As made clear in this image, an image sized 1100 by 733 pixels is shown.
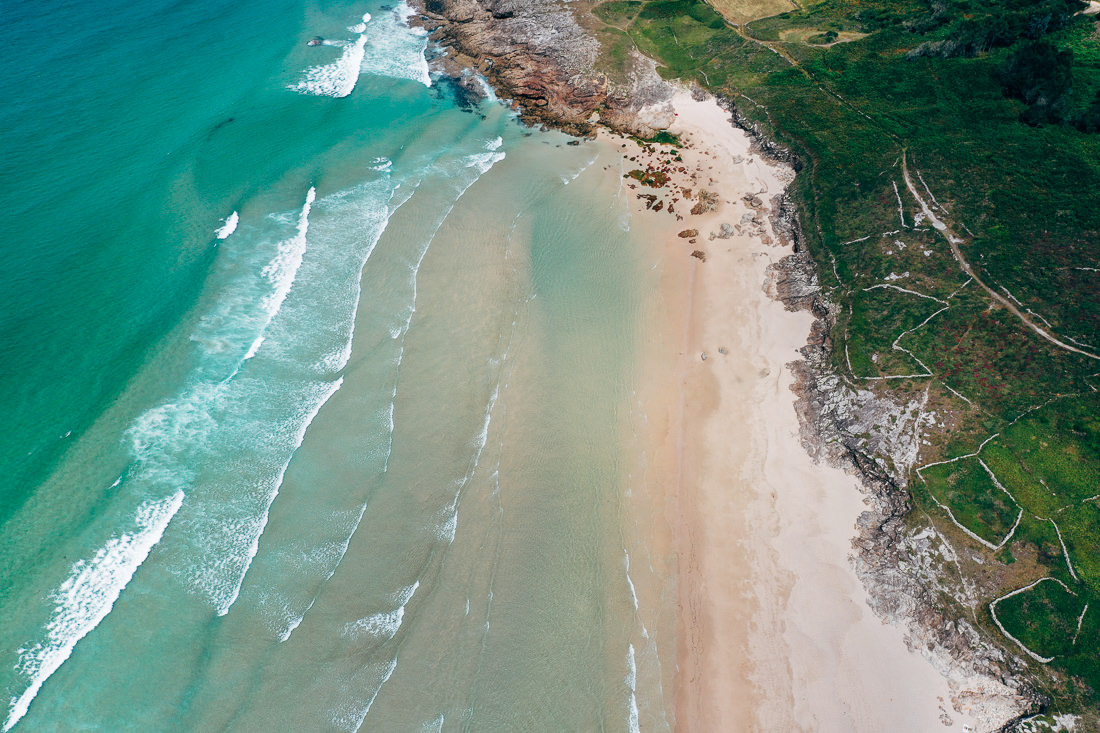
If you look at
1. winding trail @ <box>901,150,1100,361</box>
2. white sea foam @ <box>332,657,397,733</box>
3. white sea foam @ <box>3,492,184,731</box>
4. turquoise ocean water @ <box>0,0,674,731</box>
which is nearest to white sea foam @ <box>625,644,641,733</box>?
turquoise ocean water @ <box>0,0,674,731</box>

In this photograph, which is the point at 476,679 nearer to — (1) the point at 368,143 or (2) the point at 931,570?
(2) the point at 931,570

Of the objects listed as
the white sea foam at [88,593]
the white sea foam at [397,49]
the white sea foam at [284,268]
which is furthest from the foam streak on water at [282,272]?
the white sea foam at [397,49]

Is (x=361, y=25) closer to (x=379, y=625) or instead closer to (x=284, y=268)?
(x=284, y=268)

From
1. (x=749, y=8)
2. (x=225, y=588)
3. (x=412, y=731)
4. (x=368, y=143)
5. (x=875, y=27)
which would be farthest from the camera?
(x=749, y=8)

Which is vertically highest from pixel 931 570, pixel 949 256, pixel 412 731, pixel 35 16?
pixel 35 16

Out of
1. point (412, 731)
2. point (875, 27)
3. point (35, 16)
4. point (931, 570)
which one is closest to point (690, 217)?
point (931, 570)
